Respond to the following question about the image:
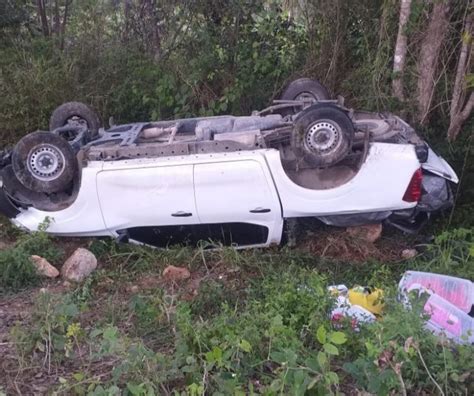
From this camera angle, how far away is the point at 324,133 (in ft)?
17.8

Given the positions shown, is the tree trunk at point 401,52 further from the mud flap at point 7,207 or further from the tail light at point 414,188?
the mud flap at point 7,207

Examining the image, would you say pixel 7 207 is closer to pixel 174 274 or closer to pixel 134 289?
pixel 134 289

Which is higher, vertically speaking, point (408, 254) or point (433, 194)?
point (433, 194)

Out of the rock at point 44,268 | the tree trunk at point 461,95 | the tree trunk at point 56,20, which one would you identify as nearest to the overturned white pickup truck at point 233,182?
the rock at point 44,268

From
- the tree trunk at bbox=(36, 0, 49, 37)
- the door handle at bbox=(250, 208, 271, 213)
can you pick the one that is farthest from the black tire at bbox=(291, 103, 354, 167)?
the tree trunk at bbox=(36, 0, 49, 37)

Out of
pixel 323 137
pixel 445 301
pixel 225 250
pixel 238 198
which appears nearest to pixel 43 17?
pixel 238 198

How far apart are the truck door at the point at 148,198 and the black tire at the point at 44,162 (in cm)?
35

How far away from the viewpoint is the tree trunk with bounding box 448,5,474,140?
739cm

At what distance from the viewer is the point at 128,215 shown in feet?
18.5

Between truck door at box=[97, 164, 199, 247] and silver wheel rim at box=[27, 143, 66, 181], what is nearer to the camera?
truck door at box=[97, 164, 199, 247]

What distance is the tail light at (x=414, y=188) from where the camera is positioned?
5461 mm

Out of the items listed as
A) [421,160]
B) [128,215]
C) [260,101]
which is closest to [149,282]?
[128,215]

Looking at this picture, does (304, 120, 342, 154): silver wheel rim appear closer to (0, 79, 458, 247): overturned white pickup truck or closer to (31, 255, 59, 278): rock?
(0, 79, 458, 247): overturned white pickup truck

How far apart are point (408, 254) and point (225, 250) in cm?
167
